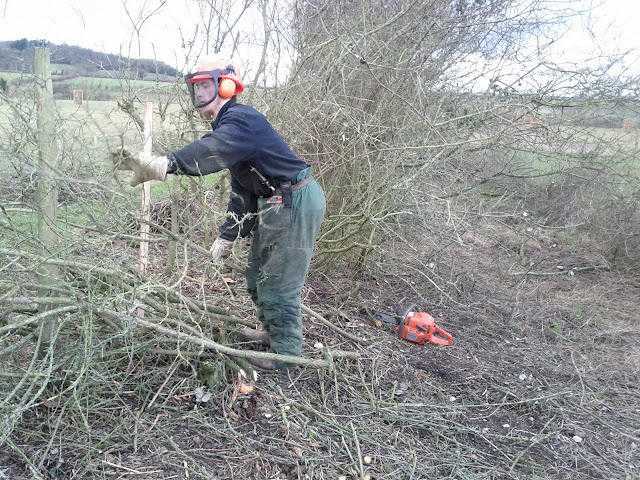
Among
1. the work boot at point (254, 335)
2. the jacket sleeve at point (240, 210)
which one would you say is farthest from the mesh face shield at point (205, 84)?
the work boot at point (254, 335)

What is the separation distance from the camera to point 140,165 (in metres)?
2.47

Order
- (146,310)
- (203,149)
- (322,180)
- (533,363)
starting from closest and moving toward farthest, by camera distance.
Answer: (203,149)
(146,310)
(533,363)
(322,180)

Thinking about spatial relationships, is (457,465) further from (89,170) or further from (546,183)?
(546,183)

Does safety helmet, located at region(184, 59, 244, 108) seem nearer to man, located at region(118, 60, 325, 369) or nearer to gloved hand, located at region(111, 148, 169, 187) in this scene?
man, located at region(118, 60, 325, 369)

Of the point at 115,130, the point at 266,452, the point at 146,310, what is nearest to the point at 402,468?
the point at 266,452

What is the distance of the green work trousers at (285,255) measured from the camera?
3.24m

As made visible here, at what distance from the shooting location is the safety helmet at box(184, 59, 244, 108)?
302 centimetres

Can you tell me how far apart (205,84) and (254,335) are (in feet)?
5.40

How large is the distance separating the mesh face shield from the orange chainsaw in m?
2.43

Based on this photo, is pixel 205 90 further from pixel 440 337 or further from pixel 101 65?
pixel 440 337

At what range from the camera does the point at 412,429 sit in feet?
10.9

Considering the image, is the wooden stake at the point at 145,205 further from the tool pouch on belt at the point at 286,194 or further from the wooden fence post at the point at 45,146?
the tool pouch on belt at the point at 286,194

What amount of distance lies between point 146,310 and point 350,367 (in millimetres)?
1467

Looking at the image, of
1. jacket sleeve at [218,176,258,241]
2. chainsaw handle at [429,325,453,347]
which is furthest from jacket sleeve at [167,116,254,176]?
chainsaw handle at [429,325,453,347]
